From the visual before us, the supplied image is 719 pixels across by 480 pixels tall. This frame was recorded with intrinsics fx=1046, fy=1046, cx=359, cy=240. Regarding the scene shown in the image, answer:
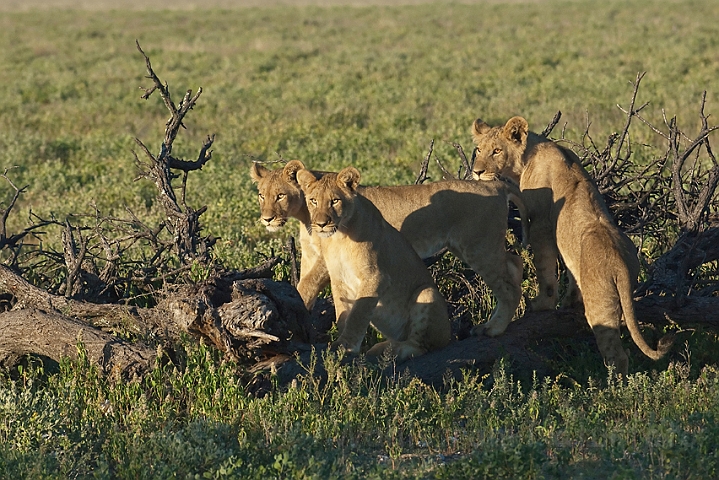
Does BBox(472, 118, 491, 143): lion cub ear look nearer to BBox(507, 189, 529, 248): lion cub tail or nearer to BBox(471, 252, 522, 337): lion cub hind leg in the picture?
BBox(507, 189, 529, 248): lion cub tail

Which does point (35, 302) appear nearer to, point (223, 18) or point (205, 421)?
point (205, 421)

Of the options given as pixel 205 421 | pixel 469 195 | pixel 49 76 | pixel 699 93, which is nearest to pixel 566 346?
pixel 469 195

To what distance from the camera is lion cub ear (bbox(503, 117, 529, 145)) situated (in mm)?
7305

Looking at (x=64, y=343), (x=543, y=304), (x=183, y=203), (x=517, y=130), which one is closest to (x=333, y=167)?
(x=183, y=203)

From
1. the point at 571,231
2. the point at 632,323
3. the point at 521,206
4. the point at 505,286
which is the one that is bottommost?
the point at 632,323

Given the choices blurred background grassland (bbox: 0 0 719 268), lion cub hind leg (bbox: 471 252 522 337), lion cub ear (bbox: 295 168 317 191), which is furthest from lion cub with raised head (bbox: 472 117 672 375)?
blurred background grassland (bbox: 0 0 719 268)

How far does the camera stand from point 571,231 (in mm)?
6734

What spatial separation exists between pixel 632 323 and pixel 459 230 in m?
1.43

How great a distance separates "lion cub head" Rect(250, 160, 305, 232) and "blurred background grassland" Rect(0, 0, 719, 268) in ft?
4.55

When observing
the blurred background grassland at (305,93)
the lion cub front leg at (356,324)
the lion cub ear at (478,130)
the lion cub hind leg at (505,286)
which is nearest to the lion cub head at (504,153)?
the lion cub ear at (478,130)

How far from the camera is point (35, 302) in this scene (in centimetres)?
683

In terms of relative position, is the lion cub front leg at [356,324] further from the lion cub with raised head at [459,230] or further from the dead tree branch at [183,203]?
the dead tree branch at [183,203]

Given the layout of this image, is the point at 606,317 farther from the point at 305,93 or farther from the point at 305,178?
the point at 305,93

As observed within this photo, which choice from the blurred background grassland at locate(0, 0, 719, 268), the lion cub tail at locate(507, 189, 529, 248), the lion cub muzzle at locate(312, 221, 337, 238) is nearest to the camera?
the lion cub muzzle at locate(312, 221, 337, 238)
